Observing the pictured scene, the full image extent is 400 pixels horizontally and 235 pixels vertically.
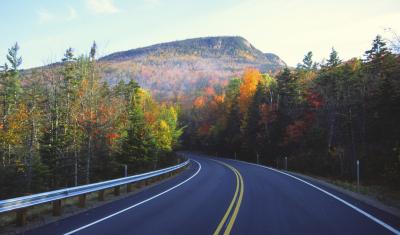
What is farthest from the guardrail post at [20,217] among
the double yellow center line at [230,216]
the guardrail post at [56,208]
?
the double yellow center line at [230,216]

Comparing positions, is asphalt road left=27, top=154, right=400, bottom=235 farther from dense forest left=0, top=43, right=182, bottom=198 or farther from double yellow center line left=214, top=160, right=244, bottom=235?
dense forest left=0, top=43, right=182, bottom=198

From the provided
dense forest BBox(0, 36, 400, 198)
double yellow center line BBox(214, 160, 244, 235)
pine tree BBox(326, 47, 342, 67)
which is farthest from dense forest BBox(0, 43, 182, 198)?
pine tree BBox(326, 47, 342, 67)

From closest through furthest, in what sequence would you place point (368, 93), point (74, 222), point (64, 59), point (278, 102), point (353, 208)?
point (74, 222), point (353, 208), point (368, 93), point (64, 59), point (278, 102)

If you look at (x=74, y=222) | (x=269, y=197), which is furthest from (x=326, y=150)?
(x=74, y=222)

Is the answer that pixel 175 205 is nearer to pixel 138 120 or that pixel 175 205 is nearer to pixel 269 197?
pixel 269 197

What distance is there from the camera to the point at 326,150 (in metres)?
40.4

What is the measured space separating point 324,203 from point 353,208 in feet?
3.98

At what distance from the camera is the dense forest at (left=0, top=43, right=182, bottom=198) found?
27781mm

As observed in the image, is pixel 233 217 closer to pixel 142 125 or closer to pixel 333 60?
pixel 142 125

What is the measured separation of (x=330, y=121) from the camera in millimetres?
41781

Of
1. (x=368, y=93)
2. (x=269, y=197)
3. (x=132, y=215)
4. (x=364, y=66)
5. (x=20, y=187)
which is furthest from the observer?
(x=364, y=66)

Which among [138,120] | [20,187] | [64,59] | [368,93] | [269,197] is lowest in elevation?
[20,187]

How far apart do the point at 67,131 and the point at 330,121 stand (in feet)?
88.3

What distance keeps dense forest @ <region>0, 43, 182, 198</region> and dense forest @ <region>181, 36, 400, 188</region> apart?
17550 millimetres
